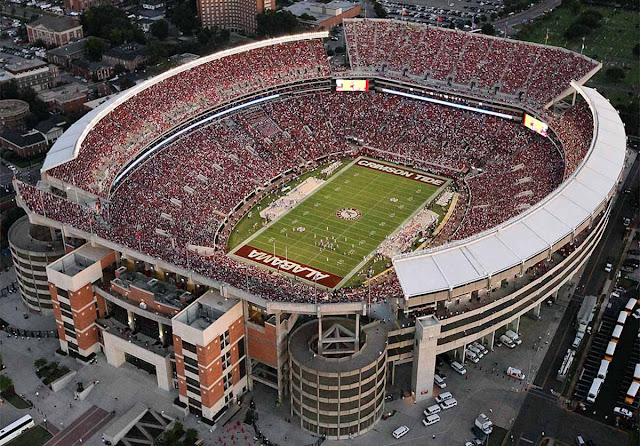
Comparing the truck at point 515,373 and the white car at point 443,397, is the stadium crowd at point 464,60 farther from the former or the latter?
the white car at point 443,397

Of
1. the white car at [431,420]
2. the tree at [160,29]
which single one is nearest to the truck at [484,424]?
the white car at [431,420]

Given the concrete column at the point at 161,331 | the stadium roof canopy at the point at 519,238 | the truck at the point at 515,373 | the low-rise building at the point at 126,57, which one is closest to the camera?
the stadium roof canopy at the point at 519,238

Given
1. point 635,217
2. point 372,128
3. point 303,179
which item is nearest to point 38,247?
point 303,179

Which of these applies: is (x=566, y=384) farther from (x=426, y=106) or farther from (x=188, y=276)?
(x=426, y=106)

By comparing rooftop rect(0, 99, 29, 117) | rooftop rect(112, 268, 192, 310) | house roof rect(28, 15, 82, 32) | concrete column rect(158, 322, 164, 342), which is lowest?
rooftop rect(0, 99, 29, 117)

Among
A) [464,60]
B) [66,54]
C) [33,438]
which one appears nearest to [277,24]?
[66,54]

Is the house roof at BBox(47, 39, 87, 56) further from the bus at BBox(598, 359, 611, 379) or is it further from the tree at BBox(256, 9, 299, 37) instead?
the bus at BBox(598, 359, 611, 379)

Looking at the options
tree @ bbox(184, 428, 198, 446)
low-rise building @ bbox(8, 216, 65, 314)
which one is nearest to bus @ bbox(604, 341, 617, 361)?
tree @ bbox(184, 428, 198, 446)
